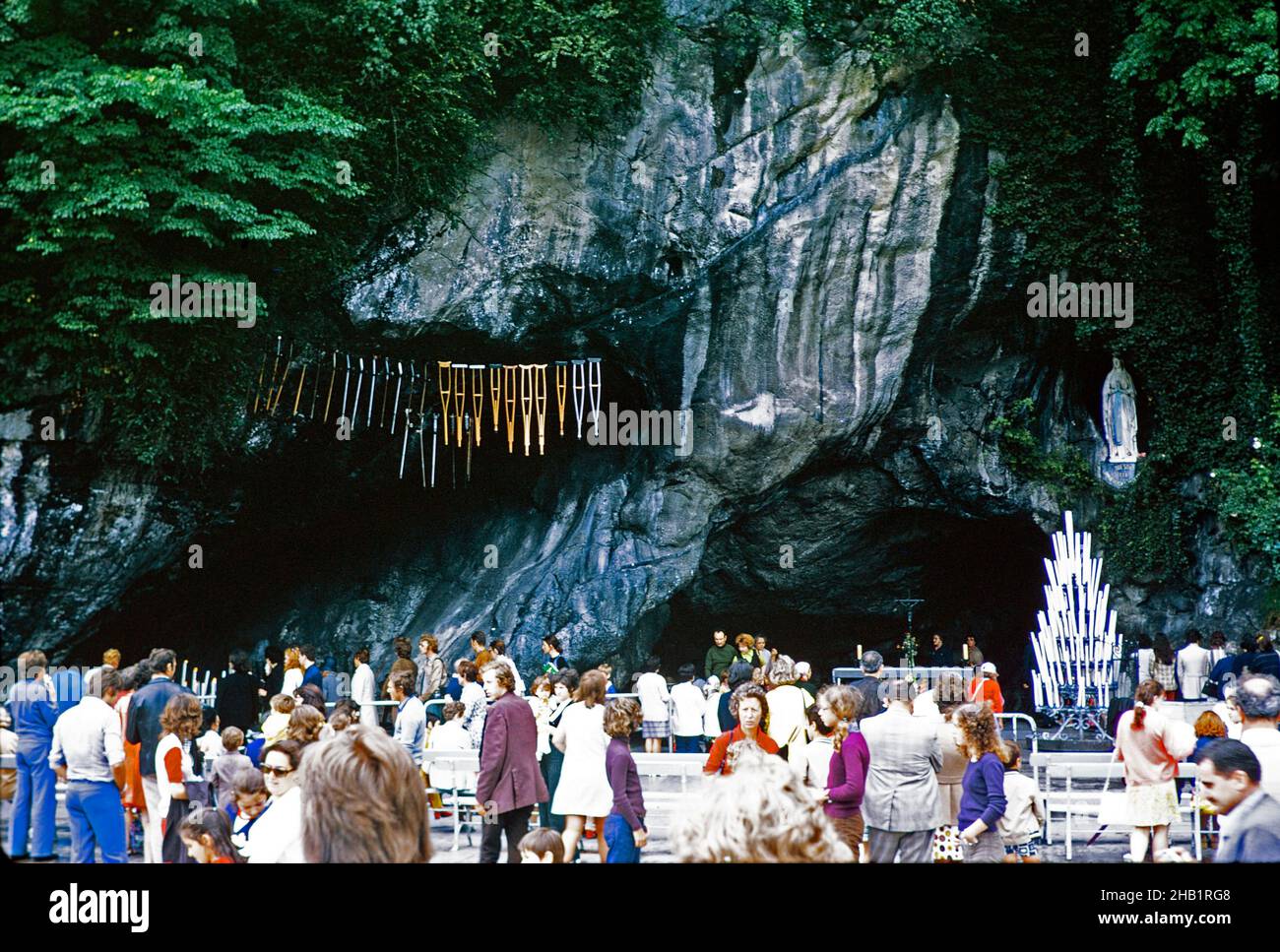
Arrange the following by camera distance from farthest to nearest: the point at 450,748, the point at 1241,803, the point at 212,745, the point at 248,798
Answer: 1. the point at 450,748
2. the point at 212,745
3. the point at 248,798
4. the point at 1241,803

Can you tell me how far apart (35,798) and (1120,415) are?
1690 centimetres

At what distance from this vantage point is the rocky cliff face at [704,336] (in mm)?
17641

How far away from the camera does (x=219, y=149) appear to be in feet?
47.1

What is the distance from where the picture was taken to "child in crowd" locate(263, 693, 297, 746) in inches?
320

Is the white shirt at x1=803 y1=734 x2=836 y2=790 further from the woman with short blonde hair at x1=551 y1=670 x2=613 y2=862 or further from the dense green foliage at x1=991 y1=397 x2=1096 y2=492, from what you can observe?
the dense green foliage at x1=991 y1=397 x2=1096 y2=492

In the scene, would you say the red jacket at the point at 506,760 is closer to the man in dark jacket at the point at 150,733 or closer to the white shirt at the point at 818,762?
the white shirt at the point at 818,762

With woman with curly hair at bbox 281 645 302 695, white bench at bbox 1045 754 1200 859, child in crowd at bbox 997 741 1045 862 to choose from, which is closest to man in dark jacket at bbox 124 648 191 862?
woman with curly hair at bbox 281 645 302 695

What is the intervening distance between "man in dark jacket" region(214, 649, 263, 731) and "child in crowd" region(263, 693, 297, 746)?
309 cm

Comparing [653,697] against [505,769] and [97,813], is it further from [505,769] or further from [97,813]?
[97,813]

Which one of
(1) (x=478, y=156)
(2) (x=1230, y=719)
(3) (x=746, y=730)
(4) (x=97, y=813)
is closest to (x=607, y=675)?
(3) (x=746, y=730)

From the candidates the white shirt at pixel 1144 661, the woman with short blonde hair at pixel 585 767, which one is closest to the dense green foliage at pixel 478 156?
the white shirt at pixel 1144 661

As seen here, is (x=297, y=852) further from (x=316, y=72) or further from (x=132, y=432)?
(x=316, y=72)

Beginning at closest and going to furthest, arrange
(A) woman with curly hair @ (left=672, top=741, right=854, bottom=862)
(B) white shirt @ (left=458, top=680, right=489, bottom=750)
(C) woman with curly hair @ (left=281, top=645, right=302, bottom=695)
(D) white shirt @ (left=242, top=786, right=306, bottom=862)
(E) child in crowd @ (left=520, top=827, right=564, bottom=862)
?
(A) woman with curly hair @ (left=672, top=741, right=854, bottom=862), (D) white shirt @ (left=242, top=786, right=306, bottom=862), (E) child in crowd @ (left=520, top=827, right=564, bottom=862), (B) white shirt @ (left=458, top=680, right=489, bottom=750), (C) woman with curly hair @ (left=281, top=645, right=302, bottom=695)

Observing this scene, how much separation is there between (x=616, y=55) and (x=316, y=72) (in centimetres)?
408
